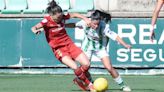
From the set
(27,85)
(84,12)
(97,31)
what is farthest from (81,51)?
(84,12)

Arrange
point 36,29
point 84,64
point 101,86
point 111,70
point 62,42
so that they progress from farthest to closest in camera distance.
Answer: point 111,70 < point 62,42 < point 84,64 < point 36,29 < point 101,86

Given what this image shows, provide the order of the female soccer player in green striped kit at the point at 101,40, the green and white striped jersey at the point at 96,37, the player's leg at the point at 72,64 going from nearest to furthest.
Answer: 1. the player's leg at the point at 72,64
2. the female soccer player in green striped kit at the point at 101,40
3. the green and white striped jersey at the point at 96,37

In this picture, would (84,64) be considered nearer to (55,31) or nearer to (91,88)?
(91,88)

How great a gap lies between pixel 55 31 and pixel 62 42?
275 millimetres

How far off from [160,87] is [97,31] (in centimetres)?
182

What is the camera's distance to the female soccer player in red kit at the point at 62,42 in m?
12.1

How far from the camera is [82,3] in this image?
20.8 m

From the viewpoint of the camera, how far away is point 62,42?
12.5 metres

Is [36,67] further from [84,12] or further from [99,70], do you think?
[84,12]

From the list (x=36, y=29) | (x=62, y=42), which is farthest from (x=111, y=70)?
(x=36, y=29)

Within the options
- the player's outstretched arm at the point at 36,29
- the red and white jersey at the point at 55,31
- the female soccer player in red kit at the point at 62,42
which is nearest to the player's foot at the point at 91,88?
the female soccer player in red kit at the point at 62,42

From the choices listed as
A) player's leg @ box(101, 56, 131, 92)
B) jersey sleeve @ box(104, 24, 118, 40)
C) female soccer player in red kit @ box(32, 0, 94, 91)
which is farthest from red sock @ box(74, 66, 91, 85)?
jersey sleeve @ box(104, 24, 118, 40)

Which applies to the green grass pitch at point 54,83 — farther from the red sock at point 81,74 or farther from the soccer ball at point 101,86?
the soccer ball at point 101,86

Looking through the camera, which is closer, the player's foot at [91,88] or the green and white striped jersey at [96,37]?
the player's foot at [91,88]
